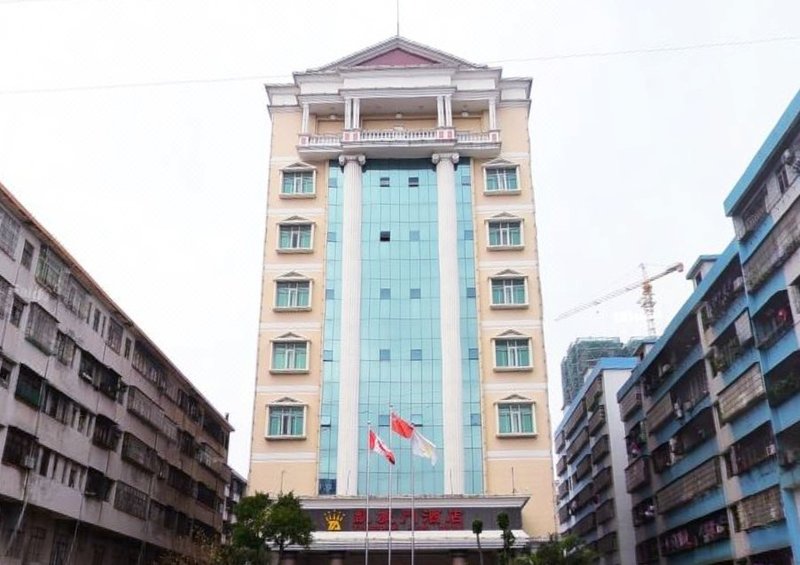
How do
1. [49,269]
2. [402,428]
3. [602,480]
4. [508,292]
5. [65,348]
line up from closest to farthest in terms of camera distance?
[402,428] → [49,269] → [65,348] → [508,292] → [602,480]

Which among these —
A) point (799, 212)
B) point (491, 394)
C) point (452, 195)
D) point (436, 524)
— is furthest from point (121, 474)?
point (799, 212)

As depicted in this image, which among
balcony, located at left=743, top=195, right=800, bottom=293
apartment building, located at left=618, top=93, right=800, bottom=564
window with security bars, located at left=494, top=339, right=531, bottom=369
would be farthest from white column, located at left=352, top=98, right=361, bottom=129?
balcony, located at left=743, top=195, right=800, bottom=293

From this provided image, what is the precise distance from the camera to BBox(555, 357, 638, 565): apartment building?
5078 centimetres

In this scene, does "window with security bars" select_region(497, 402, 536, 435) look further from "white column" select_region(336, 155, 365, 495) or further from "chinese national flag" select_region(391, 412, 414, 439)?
"white column" select_region(336, 155, 365, 495)

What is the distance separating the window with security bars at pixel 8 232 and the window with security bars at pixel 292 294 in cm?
1231

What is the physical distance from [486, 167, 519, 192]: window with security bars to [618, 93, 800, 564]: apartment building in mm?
9740

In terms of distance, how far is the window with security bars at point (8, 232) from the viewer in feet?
88.6

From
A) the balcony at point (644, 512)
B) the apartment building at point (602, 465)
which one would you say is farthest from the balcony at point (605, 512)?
the balcony at point (644, 512)

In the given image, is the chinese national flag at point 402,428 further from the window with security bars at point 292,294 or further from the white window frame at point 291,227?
the white window frame at point 291,227

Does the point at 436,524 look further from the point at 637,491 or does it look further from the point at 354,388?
the point at 637,491

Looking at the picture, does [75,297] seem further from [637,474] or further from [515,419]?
[637,474]

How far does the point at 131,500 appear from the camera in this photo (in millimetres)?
37656

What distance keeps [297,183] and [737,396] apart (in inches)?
892

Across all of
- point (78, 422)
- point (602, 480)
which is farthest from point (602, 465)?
point (78, 422)
